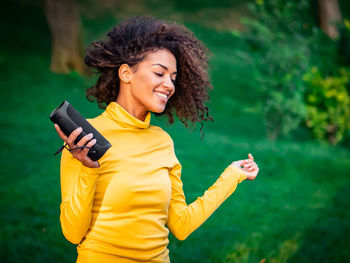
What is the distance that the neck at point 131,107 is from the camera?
2115mm

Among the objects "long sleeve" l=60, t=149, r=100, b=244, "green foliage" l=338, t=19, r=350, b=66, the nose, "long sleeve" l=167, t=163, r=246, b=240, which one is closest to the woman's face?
the nose

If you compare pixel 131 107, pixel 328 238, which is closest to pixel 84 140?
pixel 131 107

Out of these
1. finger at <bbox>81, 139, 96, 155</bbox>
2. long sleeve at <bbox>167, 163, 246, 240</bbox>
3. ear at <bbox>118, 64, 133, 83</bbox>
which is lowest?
long sleeve at <bbox>167, 163, 246, 240</bbox>

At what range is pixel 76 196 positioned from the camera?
172 centimetres

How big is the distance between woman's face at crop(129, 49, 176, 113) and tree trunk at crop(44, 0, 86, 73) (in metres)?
8.62

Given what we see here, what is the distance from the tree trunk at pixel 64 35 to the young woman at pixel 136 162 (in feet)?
27.6

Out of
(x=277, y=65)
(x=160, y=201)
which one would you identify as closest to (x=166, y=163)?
(x=160, y=201)

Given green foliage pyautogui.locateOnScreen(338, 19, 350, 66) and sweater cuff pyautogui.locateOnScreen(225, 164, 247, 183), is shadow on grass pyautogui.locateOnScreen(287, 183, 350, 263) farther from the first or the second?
green foliage pyautogui.locateOnScreen(338, 19, 350, 66)

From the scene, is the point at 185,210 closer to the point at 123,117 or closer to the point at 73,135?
the point at 123,117

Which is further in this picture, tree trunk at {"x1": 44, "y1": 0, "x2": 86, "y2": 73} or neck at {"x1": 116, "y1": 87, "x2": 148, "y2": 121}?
tree trunk at {"x1": 44, "y1": 0, "x2": 86, "y2": 73}

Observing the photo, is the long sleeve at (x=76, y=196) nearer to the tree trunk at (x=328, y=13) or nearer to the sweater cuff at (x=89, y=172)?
the sweater cuff at (x=89, y=172)

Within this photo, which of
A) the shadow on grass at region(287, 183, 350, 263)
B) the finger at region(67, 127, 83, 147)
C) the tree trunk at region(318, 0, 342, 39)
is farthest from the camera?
the tree trunk at region(318, 0, 342, 39)

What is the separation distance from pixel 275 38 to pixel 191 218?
6.66 metres

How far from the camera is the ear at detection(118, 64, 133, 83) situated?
2111mm
